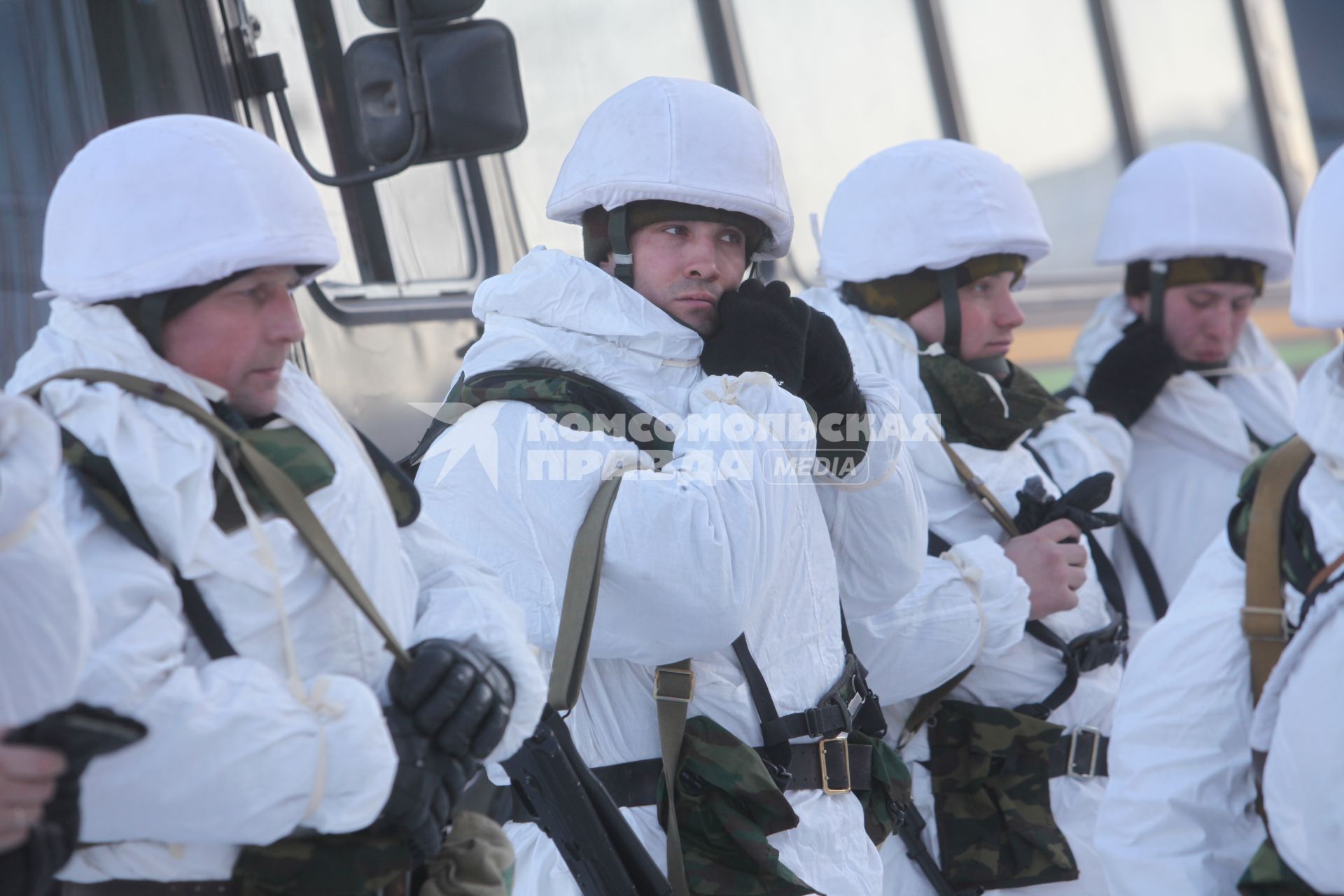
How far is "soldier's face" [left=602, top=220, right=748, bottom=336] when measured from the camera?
2330 mm

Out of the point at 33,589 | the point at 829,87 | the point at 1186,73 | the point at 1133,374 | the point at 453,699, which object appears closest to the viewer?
the point at 33,589

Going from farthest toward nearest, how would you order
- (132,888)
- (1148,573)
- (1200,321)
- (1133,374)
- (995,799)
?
(1200,321) → (1133,374) → (1148,573) → (995,799) → (132,888)

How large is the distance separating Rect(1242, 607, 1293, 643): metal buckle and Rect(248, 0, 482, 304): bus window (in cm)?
159

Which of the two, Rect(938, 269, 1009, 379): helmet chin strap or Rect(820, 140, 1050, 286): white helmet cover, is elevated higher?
Rect(820, 140, 1050, 286): white helmet cover

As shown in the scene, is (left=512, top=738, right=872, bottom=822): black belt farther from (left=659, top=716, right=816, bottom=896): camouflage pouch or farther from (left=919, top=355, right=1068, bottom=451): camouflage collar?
(left=919, top=355, right=1068, bottom=451): camouflage collar

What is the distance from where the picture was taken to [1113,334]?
3926 millimetres

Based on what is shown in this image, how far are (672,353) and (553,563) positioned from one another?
39 centimetres

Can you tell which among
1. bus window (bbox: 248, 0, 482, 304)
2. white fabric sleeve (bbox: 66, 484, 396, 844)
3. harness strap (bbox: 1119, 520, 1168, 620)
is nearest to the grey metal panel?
bus window (bbox: 248, 0, 482, 304)

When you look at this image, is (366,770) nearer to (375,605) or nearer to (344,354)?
(375,605)

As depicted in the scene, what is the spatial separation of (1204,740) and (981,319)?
1.40m

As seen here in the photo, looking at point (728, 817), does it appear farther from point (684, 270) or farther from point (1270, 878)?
point (684, 270)

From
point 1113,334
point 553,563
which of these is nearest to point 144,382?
point 553,563

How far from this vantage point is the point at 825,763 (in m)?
2.17

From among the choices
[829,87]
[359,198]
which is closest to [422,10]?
[359,198]
